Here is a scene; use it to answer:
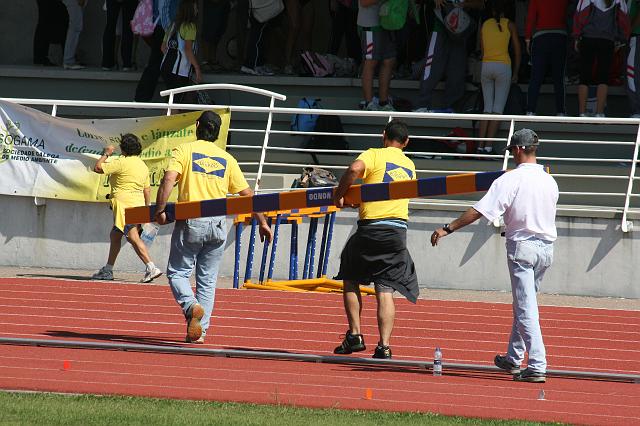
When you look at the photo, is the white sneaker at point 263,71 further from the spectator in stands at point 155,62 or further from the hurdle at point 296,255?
the hurdle at point 296,255

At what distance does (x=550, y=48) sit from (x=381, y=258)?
826 centimetres

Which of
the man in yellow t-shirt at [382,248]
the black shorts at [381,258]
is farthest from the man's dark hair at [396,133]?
the black shorts at [381,258]

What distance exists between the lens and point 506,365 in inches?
375

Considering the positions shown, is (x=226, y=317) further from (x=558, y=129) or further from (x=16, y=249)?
(x=558, y=129)

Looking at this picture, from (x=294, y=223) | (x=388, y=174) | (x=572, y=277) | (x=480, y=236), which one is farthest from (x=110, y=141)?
(x=388, y=174)

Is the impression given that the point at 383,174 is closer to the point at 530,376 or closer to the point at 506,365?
the point at 506,365

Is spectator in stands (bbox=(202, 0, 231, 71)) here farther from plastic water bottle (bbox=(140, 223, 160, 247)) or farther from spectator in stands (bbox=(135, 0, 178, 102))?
plastic water bottle (bbox=(140, 223, 160, 247))

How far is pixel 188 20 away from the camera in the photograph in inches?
739

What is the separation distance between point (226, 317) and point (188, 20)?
291 inches

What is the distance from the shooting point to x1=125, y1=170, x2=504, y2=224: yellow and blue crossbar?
377 inches

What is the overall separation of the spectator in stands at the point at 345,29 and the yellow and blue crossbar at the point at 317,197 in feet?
32.8

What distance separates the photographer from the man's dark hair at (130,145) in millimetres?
15036

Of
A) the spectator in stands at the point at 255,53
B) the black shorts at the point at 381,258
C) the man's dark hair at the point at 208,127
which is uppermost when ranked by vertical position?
the spectator in stands at the point at 255,53

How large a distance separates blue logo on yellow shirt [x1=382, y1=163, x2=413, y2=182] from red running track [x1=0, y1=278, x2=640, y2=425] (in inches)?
56.1
